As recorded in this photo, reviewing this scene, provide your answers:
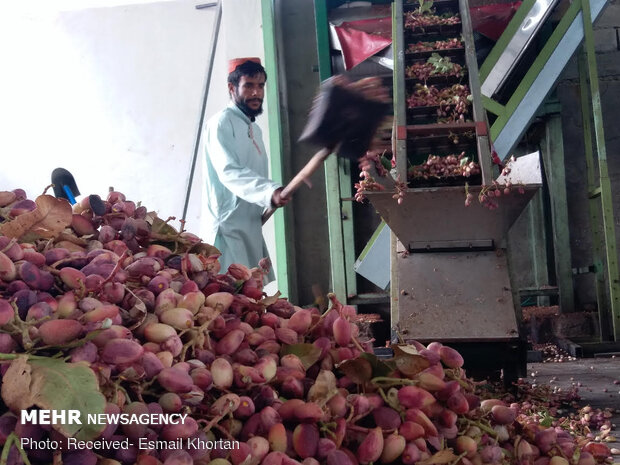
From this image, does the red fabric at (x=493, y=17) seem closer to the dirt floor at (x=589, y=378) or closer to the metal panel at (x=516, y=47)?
the metal panel at (x=516, y=47)

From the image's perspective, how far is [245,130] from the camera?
11.3 ft

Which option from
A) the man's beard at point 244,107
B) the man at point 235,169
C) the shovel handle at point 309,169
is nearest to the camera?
the shovel handle at point 309,169

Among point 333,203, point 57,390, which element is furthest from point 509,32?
point 57,390

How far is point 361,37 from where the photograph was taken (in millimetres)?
5070

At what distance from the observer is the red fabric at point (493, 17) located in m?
4.91

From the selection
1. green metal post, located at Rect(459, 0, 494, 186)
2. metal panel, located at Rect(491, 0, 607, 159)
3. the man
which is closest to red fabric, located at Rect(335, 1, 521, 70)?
metal panel, located at Rect(491, 0, 607, 159)

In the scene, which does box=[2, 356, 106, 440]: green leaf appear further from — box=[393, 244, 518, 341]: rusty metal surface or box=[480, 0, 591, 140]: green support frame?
box=[480, 0, 591, 140]: green support frame

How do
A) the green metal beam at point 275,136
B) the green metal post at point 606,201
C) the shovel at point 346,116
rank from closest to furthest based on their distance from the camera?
1. the shovel at point 346,116
2. the green metal post at point 606,201
3. the green metal beam at point 275,136

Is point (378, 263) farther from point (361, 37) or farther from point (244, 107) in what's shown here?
point (361, 37)

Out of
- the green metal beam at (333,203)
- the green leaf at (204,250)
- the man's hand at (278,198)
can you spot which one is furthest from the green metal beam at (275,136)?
the green leaf at (204,250)

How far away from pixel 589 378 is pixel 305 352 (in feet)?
9.35

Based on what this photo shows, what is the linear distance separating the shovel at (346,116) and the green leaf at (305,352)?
1.56 m

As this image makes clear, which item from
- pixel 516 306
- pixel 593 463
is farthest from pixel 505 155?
pixel 593 463

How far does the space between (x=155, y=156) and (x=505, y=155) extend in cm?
355
